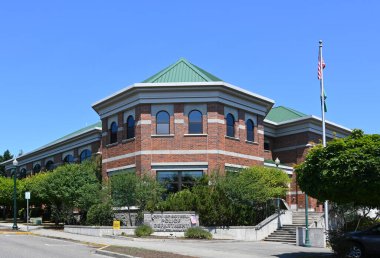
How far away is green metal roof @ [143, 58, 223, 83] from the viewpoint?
36.9m

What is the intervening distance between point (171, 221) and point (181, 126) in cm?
731

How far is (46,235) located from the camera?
3112 centimetres

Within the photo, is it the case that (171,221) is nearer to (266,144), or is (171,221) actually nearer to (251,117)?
(251,117)

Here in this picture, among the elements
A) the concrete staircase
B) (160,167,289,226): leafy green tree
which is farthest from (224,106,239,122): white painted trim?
the concrete staircase

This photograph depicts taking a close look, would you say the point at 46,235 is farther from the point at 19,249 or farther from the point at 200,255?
the point at 200,255

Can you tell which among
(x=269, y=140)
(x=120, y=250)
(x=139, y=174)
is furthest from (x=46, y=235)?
(x=269, y=140)

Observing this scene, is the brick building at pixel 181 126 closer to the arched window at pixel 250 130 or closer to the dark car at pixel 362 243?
the arched window at pixel 250 130

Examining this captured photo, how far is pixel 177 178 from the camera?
35094mm

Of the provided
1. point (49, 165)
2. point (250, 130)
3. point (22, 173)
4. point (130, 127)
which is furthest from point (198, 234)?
point (22, 173)

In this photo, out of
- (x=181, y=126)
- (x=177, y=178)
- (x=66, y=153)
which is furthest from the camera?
(x=66, y=153)

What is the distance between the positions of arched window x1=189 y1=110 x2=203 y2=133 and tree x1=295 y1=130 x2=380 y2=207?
17.0 m

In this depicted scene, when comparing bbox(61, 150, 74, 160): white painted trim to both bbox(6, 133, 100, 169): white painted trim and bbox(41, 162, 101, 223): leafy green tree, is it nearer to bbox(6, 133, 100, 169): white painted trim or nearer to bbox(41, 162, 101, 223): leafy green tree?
bbox(6, 133, 100, 169): white painted trim

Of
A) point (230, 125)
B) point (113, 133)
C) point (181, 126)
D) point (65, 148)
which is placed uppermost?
point (230, 125)

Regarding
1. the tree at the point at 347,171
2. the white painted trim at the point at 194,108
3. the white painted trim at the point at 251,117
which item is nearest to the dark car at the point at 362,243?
the tree at the point at 347,171
